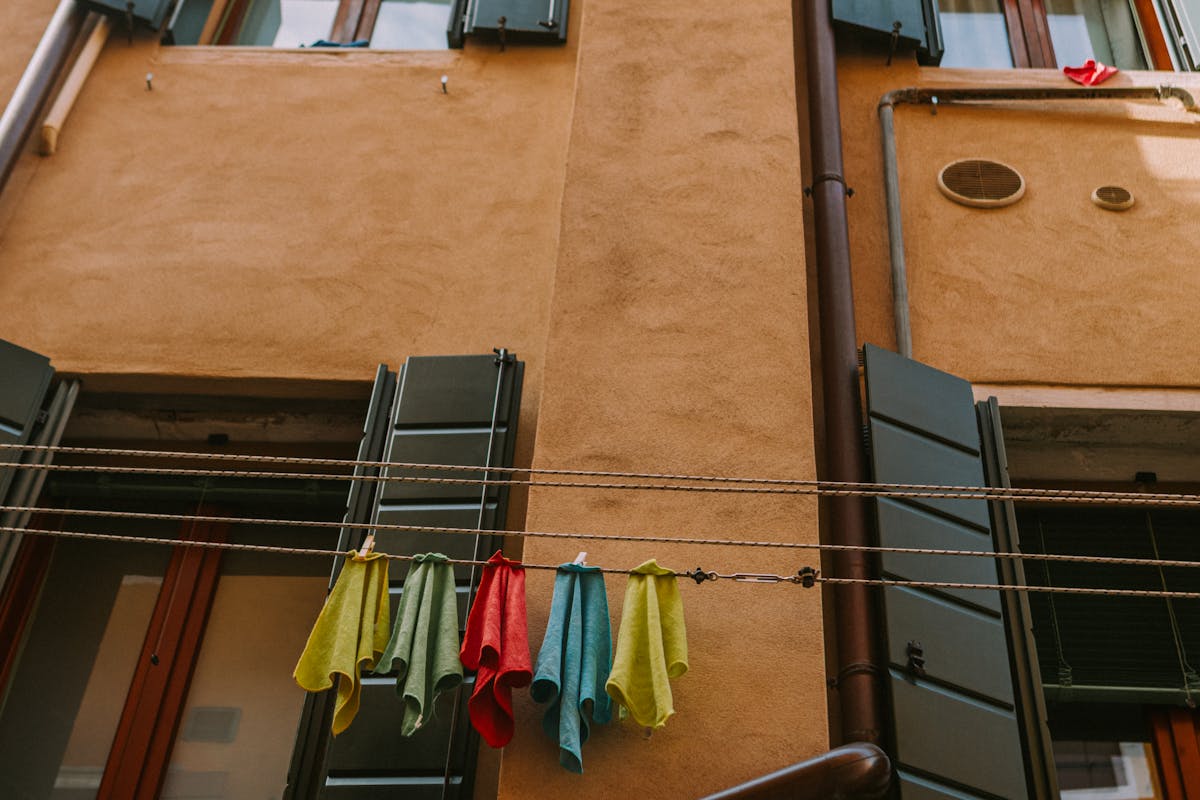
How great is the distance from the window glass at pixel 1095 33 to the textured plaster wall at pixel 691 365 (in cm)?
220

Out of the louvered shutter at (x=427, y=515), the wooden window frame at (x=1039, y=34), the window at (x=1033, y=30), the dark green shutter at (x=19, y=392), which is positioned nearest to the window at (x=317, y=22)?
the window at (x=1033, y=30)

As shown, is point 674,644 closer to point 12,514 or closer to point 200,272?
point 12,514

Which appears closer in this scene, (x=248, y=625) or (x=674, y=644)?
(x=674, y=644)

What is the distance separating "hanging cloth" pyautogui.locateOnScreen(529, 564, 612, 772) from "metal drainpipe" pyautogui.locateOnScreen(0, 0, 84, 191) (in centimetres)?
435

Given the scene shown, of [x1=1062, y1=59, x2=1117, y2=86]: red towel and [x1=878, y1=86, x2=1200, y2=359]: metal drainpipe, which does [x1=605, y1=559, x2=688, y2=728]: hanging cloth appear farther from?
[x1=1062, y1=59, x2=1117, y2=86]: red towel

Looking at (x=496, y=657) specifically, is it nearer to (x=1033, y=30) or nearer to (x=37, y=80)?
(x=37, y=80)

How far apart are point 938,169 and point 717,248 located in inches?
69.3

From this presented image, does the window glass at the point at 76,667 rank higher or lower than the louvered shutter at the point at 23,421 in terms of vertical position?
lower

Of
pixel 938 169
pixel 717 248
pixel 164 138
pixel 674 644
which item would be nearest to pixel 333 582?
pixel 674 644

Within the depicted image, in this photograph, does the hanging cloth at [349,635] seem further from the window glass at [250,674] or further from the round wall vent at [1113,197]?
the round wall vent at [1113,197]

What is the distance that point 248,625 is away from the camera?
236 inches

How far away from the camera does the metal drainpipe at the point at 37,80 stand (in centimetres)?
670

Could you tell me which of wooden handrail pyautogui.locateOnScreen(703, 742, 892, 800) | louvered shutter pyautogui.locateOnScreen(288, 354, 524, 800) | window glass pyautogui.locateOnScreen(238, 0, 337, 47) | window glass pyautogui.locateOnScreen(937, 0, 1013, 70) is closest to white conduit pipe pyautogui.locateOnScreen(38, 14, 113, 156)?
window glass pyautogui.locateOnScreen(238, 0, 337, 47)

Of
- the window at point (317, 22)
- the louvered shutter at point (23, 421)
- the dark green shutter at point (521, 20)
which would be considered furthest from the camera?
the window at point (317, 22)
